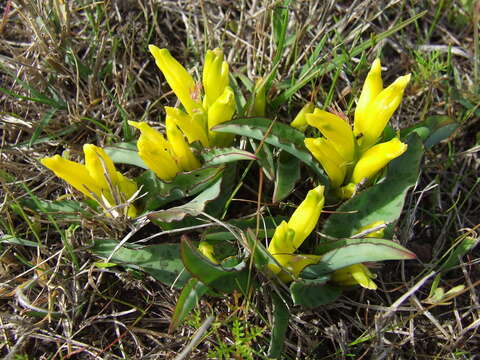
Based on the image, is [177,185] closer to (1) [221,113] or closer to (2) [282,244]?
(1) [221,113]

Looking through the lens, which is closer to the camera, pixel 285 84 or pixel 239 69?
pixel 285 84

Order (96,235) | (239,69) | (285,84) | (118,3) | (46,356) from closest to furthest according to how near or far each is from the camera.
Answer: (46,356) → (96,235) → (285,84) → (239,69) → (118,3)

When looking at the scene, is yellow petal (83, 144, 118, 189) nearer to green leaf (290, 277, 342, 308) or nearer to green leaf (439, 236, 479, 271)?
green leaf (290, 277, 342, 308)

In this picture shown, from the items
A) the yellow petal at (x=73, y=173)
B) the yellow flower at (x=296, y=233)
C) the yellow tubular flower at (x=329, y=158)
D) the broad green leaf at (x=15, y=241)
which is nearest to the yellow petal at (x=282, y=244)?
the yellow flower at (x=296, y=233)

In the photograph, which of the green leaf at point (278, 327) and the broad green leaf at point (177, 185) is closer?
the green leaf at point (278, 327)

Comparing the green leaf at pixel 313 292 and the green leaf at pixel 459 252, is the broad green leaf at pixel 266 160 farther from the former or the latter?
the green leaf at pixel 459 252

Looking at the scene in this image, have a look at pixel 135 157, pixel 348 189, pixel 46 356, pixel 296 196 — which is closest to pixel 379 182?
pixel 348 189

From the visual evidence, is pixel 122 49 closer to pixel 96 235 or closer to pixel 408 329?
pixel 96 235
